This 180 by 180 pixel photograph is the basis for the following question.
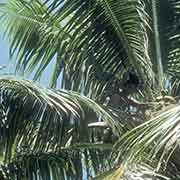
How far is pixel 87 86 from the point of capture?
302 inches

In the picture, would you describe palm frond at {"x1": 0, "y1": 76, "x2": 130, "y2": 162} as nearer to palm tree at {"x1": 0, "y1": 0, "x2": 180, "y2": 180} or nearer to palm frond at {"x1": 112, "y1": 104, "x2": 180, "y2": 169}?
palm tree at {"x1": 0, "y1": 0, "x2": 180, "y2": 180}

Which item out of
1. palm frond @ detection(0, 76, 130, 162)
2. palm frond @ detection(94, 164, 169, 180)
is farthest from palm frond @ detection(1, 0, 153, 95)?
palm frond @ detection(94, 164, 169, 180)

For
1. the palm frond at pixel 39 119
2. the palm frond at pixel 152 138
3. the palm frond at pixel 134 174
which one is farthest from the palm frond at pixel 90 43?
the palm frond at pixel 152 138

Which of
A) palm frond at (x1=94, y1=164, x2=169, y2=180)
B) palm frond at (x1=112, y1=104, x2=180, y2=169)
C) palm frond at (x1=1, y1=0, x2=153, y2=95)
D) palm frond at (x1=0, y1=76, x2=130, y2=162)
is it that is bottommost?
palm frond at (x1=94, y1=164, x2=169, y2=180)

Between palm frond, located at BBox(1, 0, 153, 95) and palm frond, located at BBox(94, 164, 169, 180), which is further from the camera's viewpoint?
palm frond, located at BBox(1, 0, 153, 95)

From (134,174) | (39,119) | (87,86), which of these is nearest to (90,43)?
(87,86)

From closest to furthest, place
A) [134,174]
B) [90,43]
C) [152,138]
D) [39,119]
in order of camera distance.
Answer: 1. [152,138]
2. [134,174]
3. [39,119]
4. [90,43]

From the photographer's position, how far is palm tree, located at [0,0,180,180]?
21.6 ft

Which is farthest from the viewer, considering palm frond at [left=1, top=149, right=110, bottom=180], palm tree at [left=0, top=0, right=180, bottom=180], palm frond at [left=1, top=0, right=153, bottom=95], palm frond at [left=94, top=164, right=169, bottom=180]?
palm frond at [left=1, top=0, right=153, bottom=95]

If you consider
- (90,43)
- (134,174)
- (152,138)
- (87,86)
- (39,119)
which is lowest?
(134,174)

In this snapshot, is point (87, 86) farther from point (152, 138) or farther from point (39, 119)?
point (152, 138)

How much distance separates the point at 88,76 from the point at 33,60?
2.08 feet

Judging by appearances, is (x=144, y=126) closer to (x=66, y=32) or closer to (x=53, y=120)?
(x=53, y=120)

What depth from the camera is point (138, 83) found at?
737cm
